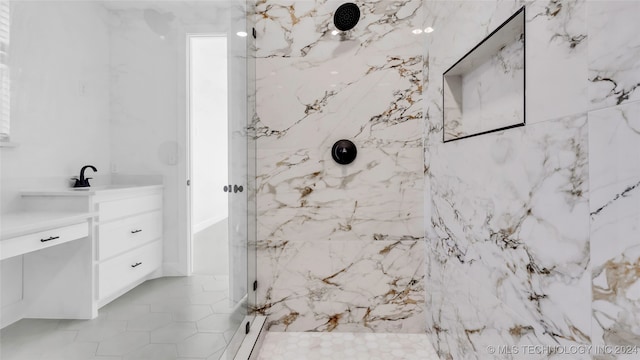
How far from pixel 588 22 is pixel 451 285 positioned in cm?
118

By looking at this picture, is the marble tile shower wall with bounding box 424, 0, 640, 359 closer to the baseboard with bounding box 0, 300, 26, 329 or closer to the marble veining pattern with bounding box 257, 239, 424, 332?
the marble veining pattern with bounding box 257, 239, 424, 332

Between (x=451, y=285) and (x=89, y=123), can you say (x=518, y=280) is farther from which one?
(x=89, y=123)

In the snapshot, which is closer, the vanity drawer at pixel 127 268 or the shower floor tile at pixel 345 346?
the vanity drawer at pixel 127 268

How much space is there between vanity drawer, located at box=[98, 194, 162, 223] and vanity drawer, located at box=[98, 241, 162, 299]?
0.34 feet

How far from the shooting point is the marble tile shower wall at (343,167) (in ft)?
6.35

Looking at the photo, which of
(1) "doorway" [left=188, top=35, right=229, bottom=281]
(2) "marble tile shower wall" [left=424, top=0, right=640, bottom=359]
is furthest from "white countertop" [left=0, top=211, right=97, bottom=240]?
(2) "marble tile shower wall" [left=424, top=0, right=640, bottom=359]

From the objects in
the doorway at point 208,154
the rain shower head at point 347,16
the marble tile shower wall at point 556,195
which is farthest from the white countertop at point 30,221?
the rain shower head at point 347,16

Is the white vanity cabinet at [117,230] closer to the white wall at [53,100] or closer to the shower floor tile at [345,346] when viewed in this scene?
the white wall at [53,100]

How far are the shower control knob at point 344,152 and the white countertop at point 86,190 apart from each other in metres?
1.13

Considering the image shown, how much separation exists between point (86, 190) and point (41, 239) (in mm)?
143

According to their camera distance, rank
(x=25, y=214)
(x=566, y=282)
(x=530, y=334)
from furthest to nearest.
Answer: (x=530, y=334)
(x=566, y=282)
(x=25, y=214)

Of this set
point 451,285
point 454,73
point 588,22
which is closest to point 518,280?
point 451,285

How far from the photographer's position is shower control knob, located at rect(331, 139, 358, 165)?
1.90m

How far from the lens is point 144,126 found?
2.82ft
